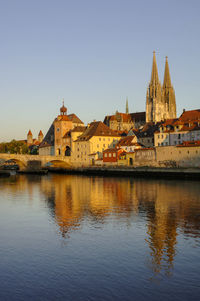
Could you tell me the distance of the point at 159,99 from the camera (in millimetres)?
131625

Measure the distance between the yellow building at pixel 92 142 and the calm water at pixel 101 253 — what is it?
56631mm

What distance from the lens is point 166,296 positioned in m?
11.7

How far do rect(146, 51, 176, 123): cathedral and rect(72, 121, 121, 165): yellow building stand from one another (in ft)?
136

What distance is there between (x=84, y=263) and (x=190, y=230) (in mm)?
7812

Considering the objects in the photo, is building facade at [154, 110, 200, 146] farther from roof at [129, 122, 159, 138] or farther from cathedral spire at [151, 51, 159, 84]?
cathedral spire at [151, 51, 159, 84]

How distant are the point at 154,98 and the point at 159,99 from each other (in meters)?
2.16

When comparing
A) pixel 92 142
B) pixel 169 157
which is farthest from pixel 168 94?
pixel 169 157

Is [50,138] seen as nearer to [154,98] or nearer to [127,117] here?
[127,117]

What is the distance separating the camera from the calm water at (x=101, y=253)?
40.5ft

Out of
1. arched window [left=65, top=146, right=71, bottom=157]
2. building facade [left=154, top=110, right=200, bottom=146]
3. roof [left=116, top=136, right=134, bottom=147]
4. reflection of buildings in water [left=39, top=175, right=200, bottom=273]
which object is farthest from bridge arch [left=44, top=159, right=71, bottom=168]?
reflection of buildings in water [left=39, top=175, right=200, bottom=273]

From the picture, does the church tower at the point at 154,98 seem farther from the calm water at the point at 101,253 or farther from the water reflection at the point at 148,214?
the calm water at the point at 101,253

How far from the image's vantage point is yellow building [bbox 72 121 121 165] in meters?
85.9

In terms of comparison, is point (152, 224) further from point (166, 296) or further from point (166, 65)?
point (166, 65)

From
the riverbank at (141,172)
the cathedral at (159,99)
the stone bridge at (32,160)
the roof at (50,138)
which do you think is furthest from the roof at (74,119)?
the cathedral at (159,99)
